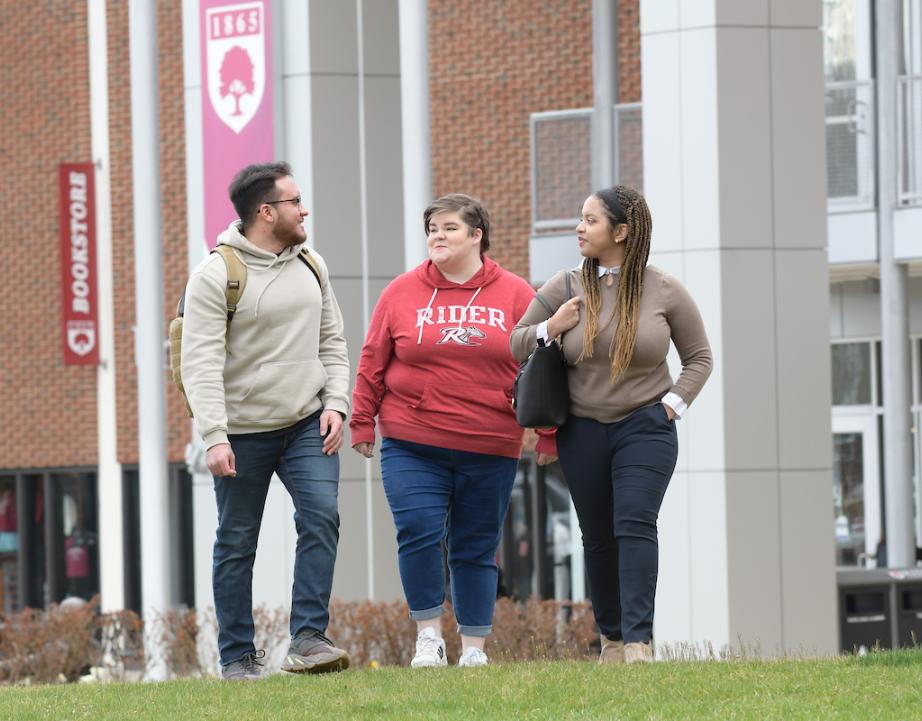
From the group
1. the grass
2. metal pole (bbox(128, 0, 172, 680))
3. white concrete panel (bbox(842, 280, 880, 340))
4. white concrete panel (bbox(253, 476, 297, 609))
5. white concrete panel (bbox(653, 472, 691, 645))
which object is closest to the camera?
the grass

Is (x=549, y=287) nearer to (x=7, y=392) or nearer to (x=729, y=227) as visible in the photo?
(x=729, y=227)

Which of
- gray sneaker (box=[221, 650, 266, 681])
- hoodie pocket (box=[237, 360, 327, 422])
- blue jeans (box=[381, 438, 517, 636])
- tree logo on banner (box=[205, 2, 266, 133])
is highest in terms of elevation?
tree logo on banner (box=[205, 2, 266, 133])

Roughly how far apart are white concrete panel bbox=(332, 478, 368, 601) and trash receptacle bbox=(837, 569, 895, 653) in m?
3.38

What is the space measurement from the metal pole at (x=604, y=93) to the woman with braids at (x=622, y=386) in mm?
10323

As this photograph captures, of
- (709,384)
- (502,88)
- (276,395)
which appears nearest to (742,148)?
(709,384)

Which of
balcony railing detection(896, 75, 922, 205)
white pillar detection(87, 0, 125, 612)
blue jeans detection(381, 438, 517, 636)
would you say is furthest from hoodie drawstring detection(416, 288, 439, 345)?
white pillar detection(87, 0, 125, 612)

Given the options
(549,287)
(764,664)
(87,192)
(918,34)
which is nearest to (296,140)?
(549,287)

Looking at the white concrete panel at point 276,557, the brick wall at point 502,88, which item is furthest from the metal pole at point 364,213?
the brick wall at point 502,88

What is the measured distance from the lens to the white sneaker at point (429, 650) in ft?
23.5

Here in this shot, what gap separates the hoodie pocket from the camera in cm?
670

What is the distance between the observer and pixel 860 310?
20391 mm

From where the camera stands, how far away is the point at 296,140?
495 inches

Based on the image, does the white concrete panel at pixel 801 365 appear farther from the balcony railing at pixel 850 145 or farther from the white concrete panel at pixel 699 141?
the balcony railing at pixel 850 145

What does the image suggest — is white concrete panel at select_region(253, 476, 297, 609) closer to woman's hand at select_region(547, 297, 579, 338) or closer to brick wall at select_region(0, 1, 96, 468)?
woman's hand at select_region(547, 297, 579, 338)
